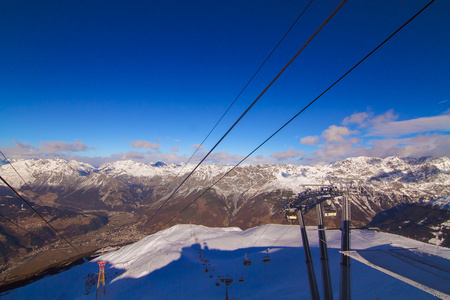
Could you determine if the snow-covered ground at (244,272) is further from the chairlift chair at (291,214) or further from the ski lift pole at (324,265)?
the chairlift chair at (291,214)

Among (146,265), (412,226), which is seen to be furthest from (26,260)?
(412,226)

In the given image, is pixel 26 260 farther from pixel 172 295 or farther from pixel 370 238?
pixel 370 238

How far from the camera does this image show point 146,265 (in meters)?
62.4

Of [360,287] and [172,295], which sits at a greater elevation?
[360,287]

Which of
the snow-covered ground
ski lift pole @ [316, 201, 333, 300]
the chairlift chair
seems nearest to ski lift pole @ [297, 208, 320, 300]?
the chairlift chair

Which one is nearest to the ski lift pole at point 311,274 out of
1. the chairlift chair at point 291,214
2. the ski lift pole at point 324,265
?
the chairlift chair at point 291,214

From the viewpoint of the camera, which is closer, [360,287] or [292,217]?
[292,217]

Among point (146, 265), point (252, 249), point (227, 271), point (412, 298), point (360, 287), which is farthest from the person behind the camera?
point (252, 249)

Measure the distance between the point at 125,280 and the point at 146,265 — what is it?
6.72 meters

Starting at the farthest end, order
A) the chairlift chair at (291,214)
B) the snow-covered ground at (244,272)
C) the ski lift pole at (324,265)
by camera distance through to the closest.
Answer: the snow-covered ground at (244,272), the chairlift chair at (291,214), the ski lift pole at (324,265)

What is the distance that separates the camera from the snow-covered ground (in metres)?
23.3

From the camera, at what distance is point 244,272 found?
46500mm

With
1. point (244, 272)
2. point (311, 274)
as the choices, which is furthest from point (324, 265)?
point (244, 272)

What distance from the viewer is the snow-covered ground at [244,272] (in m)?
23.3
